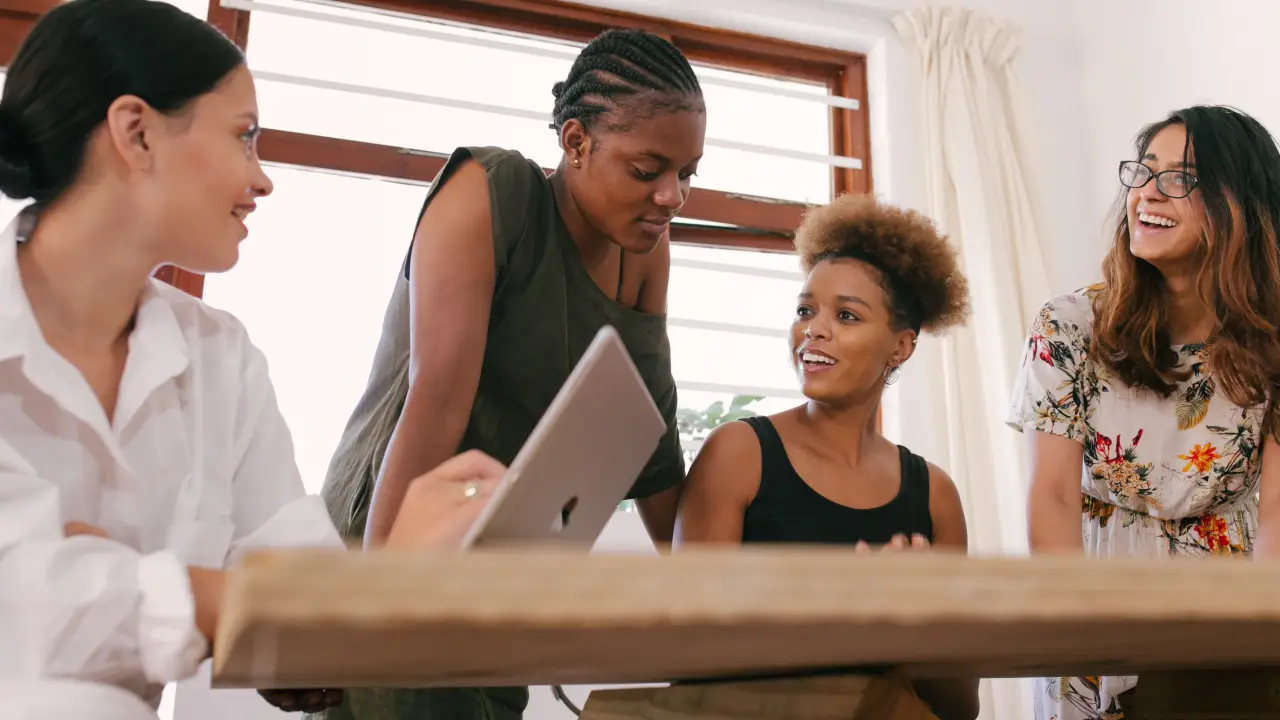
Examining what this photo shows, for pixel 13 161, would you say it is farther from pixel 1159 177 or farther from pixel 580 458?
pixel 1159 177

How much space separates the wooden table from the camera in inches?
13.0

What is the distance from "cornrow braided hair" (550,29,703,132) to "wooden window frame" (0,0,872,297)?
4.14ft

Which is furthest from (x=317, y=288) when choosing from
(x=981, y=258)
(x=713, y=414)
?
(x=981, y=258)

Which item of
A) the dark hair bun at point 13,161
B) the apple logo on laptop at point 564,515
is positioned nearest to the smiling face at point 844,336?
the apple logo on laptop at point 564,515

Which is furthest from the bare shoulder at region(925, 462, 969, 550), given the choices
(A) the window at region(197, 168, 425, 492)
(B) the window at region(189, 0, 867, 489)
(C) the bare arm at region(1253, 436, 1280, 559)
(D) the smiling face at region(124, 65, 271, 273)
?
(A) the window at region(197, 168, 425, 492)

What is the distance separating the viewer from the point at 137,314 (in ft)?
3.45

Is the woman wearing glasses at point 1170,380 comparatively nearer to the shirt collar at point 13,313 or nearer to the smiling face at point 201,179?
the smiling face at point 201,179

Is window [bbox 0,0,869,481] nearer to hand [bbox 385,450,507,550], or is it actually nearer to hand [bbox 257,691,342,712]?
hand [bbox 257,691,342,712]

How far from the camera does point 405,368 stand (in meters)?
1.35

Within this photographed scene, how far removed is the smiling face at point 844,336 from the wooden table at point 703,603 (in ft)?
3.77

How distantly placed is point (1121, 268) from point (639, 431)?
3.71 feet

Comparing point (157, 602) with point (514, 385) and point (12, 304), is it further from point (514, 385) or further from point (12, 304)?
point (514, 385)

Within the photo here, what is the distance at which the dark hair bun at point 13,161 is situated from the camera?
103cm

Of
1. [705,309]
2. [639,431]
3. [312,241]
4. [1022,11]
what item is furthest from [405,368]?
[1022,11]
